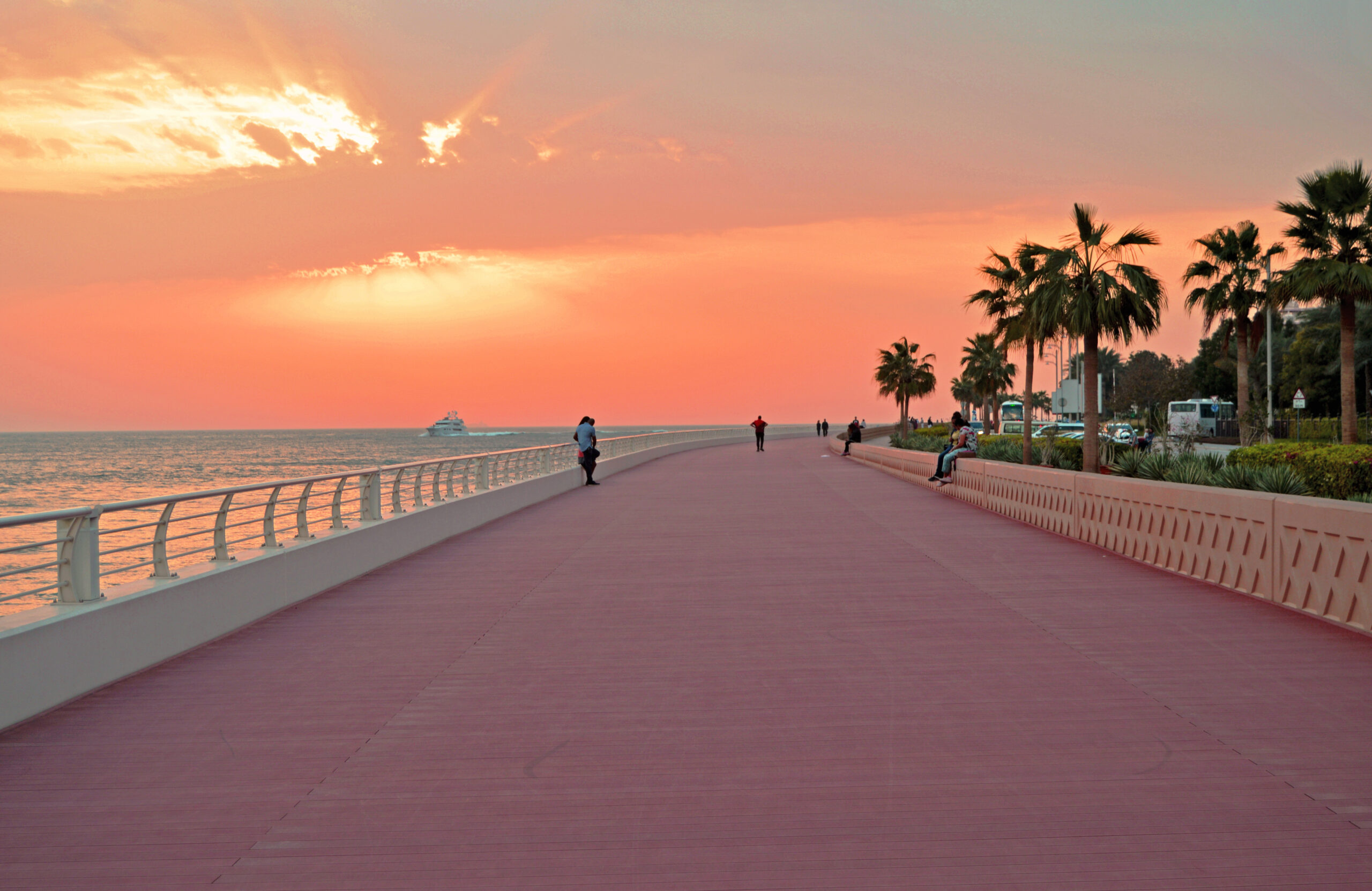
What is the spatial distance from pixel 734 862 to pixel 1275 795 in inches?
104

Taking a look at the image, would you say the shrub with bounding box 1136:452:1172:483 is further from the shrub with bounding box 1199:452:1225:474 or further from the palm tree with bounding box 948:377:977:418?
the palm tree with bounding box 948:377:977:418

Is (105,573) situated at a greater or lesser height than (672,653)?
greater

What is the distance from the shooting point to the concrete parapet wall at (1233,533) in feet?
28.9

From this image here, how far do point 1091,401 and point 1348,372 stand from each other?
8.37 metres

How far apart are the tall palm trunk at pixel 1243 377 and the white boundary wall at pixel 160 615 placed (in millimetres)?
37195

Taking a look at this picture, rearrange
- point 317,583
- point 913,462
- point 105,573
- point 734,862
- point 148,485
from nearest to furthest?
point 734,862 < point 105,573 < point 317,583 < point 913,462 < point 148,485

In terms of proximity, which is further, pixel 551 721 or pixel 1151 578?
pixel 1151 578

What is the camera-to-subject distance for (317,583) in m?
11.2

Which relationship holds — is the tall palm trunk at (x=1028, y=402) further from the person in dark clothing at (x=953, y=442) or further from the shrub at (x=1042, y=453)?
the person in dark clothing at (x=953, y=442)

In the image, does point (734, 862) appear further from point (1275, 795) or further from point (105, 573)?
point (105, 573)

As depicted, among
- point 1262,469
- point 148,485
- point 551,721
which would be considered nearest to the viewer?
point 551,721

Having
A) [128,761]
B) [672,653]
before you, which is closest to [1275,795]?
[672,653]

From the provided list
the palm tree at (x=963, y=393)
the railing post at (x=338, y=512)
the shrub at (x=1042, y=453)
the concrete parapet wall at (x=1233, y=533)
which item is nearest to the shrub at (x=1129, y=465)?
the concrete parapet wall at (x=1233, y=533)

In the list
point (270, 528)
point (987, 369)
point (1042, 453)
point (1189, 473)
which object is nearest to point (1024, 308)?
point (1042, 453)
